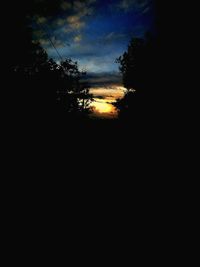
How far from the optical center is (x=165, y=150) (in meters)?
11.9

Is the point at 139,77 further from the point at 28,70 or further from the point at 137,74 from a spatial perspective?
the point at 28,70

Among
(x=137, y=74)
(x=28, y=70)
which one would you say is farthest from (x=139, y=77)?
(x=28, y=70)

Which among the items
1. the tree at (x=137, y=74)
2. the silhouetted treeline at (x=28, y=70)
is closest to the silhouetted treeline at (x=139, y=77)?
the tree at (x=137, y=74)

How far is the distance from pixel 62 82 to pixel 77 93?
147 inches

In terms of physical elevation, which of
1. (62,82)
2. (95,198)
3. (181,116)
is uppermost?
(62,82)

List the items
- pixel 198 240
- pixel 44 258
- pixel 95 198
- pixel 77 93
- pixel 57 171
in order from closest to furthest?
pixel 44 258 → pixel 198 240 → pixel 95 198 → pixel 57 171 → pixel 77 93

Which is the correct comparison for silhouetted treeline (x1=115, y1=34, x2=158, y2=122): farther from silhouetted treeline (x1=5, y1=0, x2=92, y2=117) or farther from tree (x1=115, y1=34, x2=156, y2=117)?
silhouetted treeline (x1=5, y1=0, x2=92, y2=117)

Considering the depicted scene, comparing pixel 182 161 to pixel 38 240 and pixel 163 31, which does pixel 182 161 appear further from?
pixel 163 31

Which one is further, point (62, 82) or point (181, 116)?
point (62, 82)

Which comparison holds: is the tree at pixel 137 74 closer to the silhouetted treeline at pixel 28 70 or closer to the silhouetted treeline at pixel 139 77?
the silhouetted treeline at pixel 139 77

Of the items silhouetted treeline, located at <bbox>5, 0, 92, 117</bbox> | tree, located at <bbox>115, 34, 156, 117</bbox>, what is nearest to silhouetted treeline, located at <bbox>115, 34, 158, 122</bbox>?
tree, located at <bbox>115, 34, 156, 117</bbox>

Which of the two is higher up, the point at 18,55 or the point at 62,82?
the point at 18,55

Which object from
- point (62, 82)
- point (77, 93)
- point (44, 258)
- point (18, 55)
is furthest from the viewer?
point (77, 93)

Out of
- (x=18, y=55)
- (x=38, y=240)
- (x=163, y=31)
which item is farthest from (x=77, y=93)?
(x=38, y=240)
